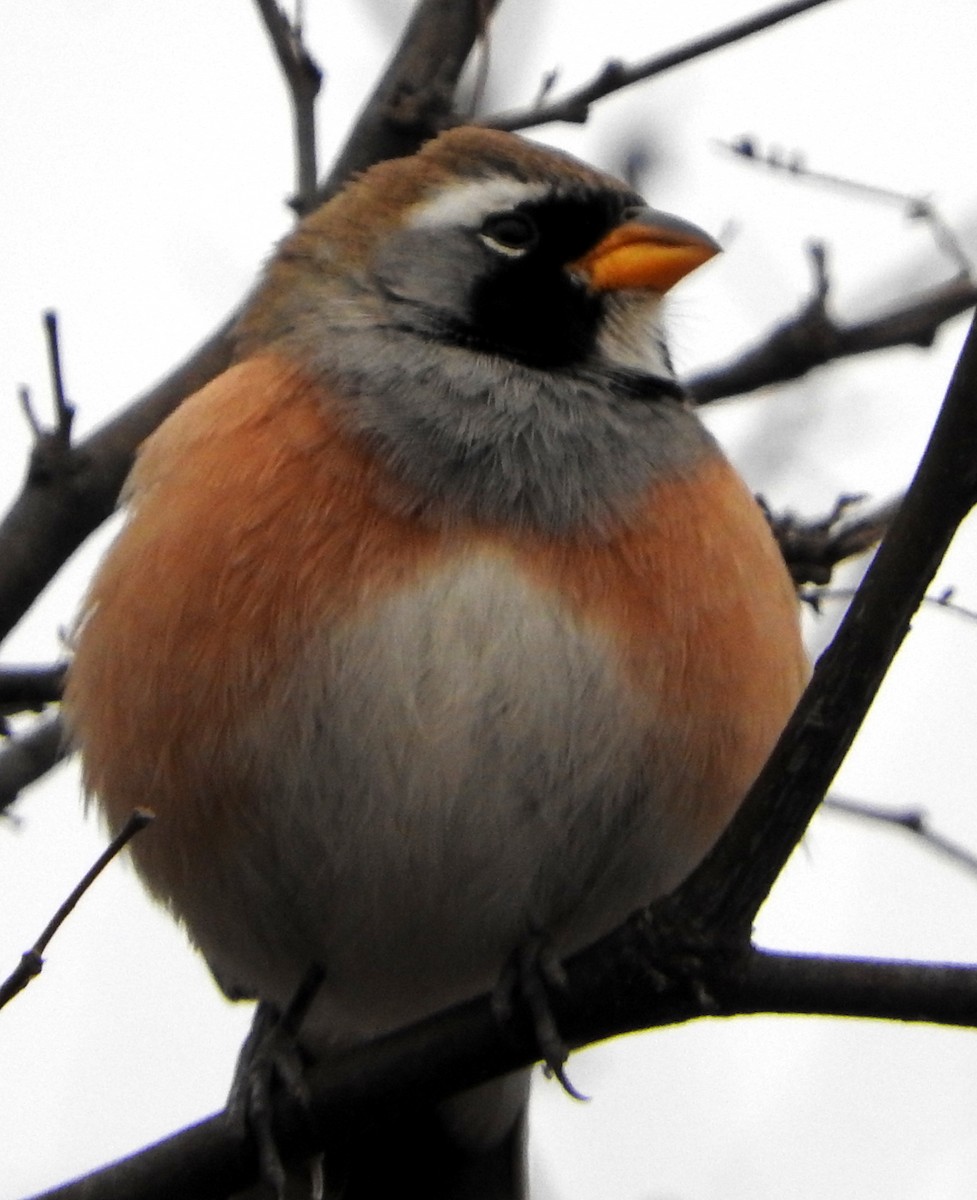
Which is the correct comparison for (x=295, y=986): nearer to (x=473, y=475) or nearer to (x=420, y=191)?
(x=473, y=475)

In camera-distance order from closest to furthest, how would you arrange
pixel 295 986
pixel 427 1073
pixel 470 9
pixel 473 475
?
pixel 427 1073 → pixel 473 475 → pixel 295 986 → pixel 470 9

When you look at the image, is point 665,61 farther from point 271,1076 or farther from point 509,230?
point 271,1076

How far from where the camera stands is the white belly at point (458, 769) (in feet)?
15.3

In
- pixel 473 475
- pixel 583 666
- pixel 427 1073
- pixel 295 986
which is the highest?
pixel 473 475

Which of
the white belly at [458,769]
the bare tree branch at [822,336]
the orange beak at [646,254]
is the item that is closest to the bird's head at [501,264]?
the orange beak at [646,254]

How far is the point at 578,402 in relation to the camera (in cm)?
545

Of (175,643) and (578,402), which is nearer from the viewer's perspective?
(175,643)

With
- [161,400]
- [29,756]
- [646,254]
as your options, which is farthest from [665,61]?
[29,756]

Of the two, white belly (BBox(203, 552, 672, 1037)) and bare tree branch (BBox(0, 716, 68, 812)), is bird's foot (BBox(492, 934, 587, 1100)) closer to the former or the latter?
white belly (BBox(203, 552, 672, 1037))

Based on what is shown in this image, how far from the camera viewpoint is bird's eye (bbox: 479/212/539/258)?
19.3 ft

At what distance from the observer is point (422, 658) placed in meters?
4.65

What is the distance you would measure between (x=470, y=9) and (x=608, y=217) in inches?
43.6

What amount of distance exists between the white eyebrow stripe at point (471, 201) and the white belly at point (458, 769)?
1566mm

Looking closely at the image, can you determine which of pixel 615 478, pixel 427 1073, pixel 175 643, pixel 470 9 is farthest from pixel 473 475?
pixel 470 9
